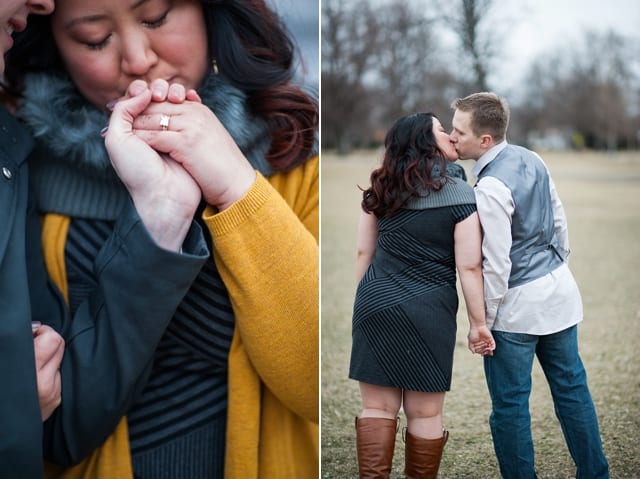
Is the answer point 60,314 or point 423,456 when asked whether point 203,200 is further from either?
point 423,456

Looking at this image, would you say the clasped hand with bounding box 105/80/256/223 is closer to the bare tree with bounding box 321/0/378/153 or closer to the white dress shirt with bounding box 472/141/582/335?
the white dress shirt with bounding box 472/141/582/335

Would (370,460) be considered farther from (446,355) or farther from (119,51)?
(119,51)

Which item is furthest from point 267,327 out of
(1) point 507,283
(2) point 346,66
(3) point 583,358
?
(2) point 346,66

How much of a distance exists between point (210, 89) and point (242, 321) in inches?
23.2

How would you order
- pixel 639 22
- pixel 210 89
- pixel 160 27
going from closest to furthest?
pixel 160 27 → pixel 210 89 → pixel 639 22

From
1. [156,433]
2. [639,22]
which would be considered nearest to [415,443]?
[156,433]

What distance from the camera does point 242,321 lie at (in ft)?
5.32

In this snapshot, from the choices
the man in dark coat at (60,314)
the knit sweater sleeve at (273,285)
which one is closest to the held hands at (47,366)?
the man in dark coat at (60,314)

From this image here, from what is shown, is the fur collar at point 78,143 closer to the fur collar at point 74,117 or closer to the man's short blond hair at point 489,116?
the fur collar at point 74,117

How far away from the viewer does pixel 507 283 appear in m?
1.63

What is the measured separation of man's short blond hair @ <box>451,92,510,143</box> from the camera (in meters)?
1.67

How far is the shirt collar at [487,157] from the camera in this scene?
1.65 m

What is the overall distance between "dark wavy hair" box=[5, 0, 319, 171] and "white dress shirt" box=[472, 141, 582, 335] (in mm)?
469

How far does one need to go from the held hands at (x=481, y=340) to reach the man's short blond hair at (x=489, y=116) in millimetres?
468
